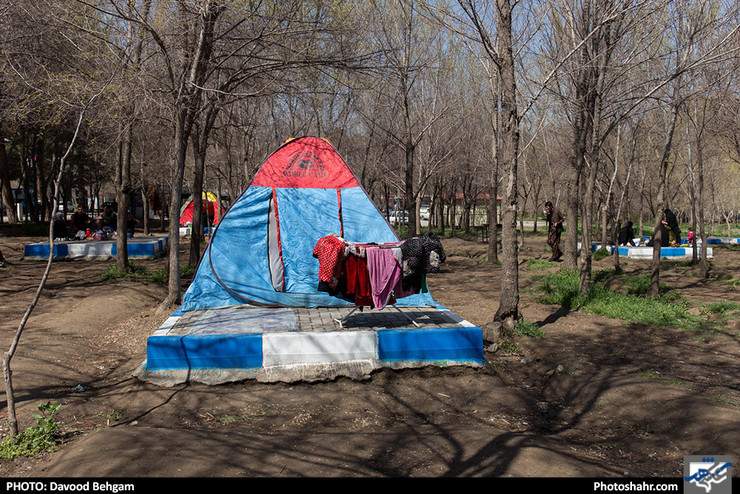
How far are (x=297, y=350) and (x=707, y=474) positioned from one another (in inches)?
167

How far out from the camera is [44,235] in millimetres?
23188

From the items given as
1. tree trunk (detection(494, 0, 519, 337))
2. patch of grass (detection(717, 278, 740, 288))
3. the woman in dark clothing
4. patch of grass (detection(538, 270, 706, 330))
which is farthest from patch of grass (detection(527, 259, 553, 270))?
tree trunk (detection(494, 0, 519, 337))

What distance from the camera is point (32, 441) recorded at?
15.1 feet

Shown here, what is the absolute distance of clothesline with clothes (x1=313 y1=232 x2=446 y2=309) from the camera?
7.03 meters

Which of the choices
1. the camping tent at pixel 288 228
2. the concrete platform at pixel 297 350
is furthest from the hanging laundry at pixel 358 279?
the camping tent at pixel 288 228

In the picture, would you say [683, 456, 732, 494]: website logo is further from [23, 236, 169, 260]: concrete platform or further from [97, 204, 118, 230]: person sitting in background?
[97, 204, 118, 230]: person sitting in background

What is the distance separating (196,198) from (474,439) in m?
10.8

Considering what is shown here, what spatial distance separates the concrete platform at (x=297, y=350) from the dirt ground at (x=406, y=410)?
0.15 metres

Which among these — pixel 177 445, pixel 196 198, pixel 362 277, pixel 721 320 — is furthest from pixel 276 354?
pixel 196 198

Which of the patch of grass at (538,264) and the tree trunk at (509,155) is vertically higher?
the tree trunk at (509,155)

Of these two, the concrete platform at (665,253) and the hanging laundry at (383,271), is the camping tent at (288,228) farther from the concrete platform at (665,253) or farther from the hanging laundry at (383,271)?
the concrete platform at (665,253)

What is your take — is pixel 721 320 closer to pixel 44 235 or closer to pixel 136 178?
pixel 44 235

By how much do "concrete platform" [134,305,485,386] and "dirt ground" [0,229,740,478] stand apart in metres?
0.15

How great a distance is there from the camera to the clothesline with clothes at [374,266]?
23.1ft
